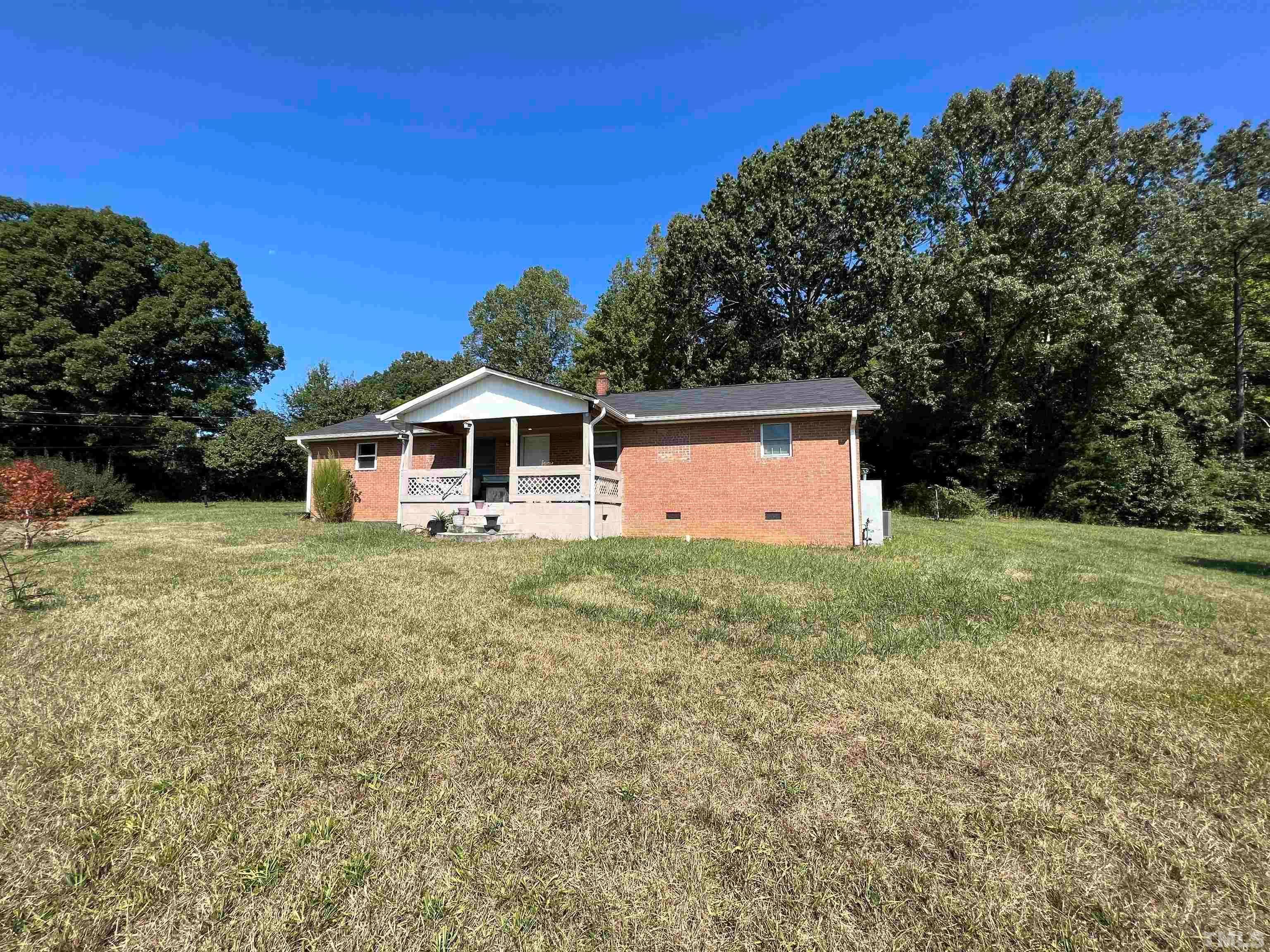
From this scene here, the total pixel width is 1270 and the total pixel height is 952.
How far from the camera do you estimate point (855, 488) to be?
41.0ft

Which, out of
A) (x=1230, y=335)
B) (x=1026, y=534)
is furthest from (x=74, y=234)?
(x=1230, y=335)

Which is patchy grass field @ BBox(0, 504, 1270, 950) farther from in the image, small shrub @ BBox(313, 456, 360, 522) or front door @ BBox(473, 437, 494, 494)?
small shrub @ BBox(313, 456, 360, 522)

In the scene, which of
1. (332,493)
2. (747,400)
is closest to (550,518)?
(747,400)

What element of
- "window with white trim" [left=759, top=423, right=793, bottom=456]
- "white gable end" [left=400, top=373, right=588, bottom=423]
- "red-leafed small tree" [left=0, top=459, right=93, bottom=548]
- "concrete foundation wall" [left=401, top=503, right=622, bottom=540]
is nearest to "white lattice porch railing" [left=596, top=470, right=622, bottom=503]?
"concrete foundation wall" [left=401, top=503, right=622, bottom=540]

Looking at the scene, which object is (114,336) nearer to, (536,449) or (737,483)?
(536,449)

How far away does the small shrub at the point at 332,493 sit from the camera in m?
17.7

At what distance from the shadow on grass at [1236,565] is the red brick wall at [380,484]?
21649mm

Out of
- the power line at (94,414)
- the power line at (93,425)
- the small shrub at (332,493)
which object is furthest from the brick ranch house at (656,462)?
the power line at (93,425)

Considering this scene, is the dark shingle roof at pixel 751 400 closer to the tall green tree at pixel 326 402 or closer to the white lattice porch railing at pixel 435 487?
the white lattice porch railing at pixel 435 487

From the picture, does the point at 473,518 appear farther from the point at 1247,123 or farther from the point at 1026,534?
the point at 1247,123

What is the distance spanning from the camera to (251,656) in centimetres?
459

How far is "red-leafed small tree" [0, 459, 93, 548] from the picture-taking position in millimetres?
8141

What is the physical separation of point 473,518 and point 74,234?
3085 cm

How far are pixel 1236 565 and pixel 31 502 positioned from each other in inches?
868
